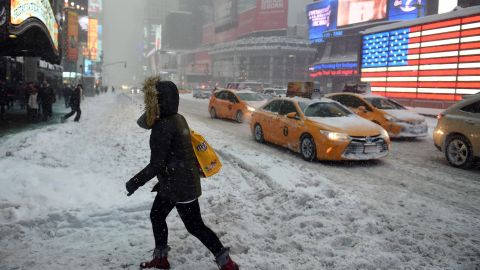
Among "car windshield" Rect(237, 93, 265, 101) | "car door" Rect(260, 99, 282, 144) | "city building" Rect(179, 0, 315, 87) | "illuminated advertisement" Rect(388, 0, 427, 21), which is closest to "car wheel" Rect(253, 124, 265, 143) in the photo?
"car door" Rect(260, 99, 282, 144)

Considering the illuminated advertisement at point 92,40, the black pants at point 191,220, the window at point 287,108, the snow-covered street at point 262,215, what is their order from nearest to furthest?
the black pants at point 191,220
the snow-covered street at point 262,215
the window at point 287,108
the illuminated advertisement at point 92,40

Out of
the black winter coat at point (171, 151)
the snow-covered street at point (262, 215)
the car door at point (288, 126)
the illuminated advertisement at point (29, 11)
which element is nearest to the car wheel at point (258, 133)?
the car door at point (288, 126)

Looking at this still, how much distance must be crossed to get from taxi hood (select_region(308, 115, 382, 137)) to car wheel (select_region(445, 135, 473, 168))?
1.59 metres

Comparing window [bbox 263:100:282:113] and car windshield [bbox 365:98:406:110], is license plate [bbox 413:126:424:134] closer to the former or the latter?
car windshield [bbox 365:98:406:110]

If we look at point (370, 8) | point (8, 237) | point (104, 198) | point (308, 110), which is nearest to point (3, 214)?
point (8, 237)

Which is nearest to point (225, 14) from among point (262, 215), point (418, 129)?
point (418, 129)

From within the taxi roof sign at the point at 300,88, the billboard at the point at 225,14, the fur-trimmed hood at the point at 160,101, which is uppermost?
the billboard at the point at 225,14

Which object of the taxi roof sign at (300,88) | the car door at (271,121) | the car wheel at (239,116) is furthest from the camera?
the car wheel at (239,116)

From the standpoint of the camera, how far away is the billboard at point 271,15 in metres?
122

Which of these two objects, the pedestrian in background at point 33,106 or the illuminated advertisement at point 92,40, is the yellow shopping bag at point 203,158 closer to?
the pedestrian in background at point 33,106

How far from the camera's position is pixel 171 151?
11.5ft

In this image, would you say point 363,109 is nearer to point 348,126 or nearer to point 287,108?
point 287,108

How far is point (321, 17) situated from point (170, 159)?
7687 centimetres

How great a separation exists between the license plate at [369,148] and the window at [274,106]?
3.15 m
